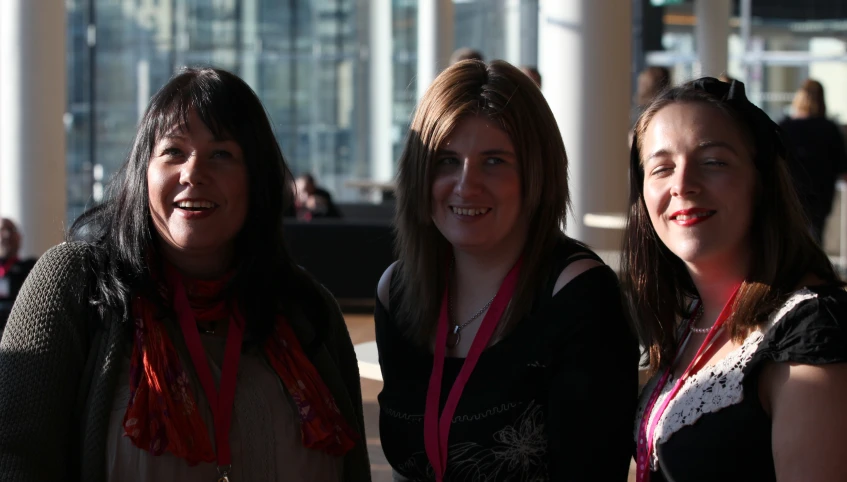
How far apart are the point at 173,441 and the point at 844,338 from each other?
3.98ft

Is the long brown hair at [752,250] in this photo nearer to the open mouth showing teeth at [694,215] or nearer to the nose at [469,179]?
the open mouth showing teeth at [694,215]

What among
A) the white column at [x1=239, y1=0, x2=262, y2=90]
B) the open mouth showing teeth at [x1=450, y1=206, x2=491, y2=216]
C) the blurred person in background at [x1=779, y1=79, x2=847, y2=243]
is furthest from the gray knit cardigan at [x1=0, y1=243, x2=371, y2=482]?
the white column at [x1=239, y1=0, x2=262, y2=90]

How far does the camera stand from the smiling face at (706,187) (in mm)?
1883

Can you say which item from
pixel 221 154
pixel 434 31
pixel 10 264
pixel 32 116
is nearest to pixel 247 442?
pixel 221 154

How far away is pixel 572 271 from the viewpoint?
2.04 m

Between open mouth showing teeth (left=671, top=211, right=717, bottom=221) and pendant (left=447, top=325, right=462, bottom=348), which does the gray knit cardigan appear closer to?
pendant (left=447, top=325, right=462, bottom=348)

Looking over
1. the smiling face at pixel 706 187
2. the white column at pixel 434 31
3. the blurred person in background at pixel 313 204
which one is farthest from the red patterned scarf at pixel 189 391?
the white column at pixel 434 31

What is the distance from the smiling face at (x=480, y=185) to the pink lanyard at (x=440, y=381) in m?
0.11

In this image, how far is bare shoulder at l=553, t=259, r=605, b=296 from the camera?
6.66 ft

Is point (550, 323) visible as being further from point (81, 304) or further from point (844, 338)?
point (81, 304)

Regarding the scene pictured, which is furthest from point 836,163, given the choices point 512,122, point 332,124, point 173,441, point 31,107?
point 332,124

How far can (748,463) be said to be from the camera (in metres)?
1.72

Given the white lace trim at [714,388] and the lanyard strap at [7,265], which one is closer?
the white lace trim at [714,388]

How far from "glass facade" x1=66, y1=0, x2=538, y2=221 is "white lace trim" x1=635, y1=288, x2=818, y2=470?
51.5 feet
